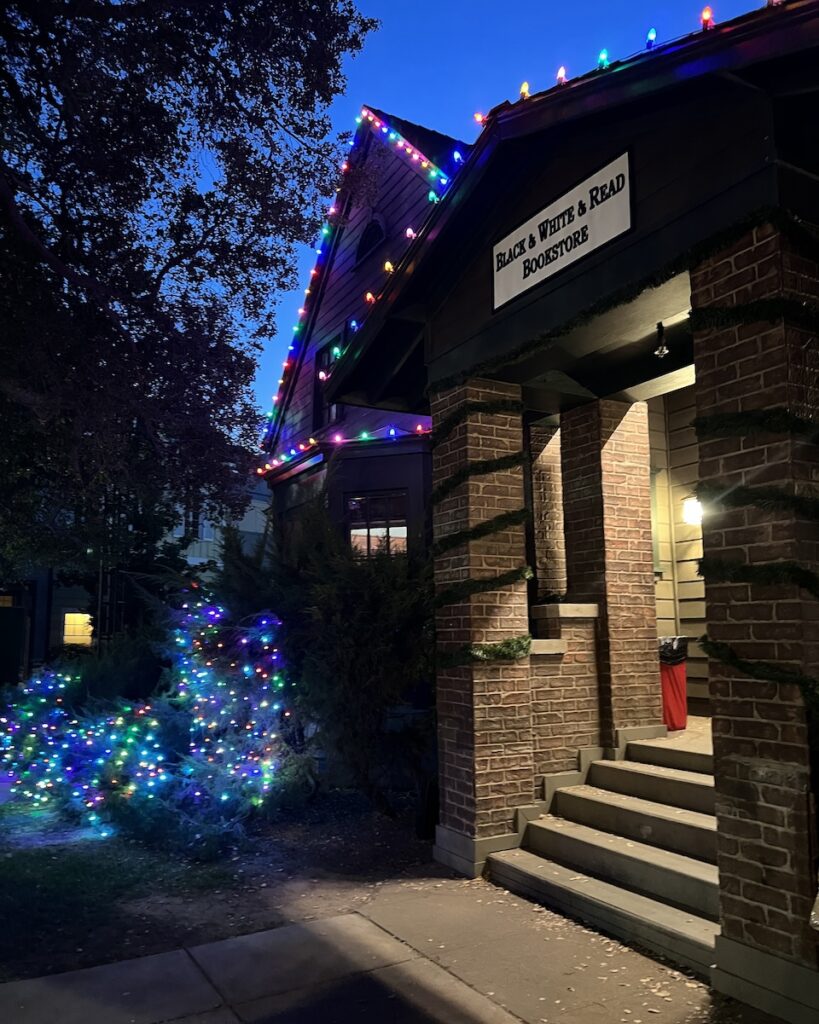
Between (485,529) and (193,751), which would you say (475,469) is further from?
(193,751)

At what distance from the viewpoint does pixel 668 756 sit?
19.3 feet

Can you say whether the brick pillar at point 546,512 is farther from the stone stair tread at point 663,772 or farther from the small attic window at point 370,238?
the small attic window at point 370,238

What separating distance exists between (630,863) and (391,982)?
180cm

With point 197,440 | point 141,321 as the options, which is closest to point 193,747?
point 197,440

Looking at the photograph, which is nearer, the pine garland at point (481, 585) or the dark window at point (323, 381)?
the pine garland at point (481, 585)

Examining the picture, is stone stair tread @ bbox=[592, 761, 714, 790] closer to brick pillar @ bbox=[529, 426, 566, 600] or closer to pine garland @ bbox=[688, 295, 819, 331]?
brick pillar @ bbox=[529, 426, 566, 600]

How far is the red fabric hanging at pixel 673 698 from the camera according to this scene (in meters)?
6.76

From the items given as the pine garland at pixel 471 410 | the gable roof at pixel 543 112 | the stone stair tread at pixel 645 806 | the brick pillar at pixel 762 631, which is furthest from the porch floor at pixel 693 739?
the gable roof at pixel 543 112

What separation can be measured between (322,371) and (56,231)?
5.91 m

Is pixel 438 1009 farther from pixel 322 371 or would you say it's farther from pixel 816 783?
pixel 322 371

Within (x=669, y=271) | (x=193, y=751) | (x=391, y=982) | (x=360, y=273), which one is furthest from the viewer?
(x=360, y=273)

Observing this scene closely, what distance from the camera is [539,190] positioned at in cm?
570

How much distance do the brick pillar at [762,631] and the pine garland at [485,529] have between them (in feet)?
7.09

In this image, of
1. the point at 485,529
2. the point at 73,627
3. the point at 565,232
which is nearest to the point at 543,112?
the point at 565,232
